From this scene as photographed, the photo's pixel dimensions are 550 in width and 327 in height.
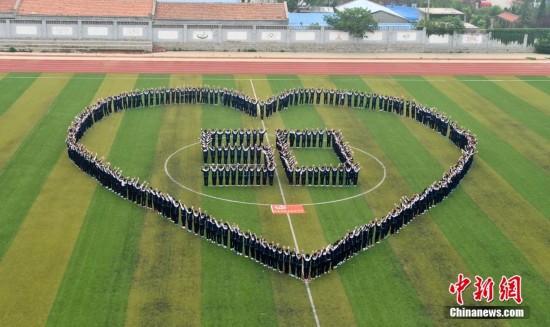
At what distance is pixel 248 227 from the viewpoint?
2545cm

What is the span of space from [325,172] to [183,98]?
1471 cm

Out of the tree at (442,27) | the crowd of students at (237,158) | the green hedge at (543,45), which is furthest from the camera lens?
the green hedge at (543,45)

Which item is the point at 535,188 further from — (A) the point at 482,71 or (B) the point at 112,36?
(B) the point at 112,36

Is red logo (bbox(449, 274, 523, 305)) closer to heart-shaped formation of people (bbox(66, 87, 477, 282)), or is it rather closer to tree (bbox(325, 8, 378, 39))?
heart-shaped formation of people (bbox(66, 87, 477, 282))

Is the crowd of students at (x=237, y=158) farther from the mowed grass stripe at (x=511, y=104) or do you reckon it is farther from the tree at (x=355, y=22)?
the tree at (x=355, y=22)

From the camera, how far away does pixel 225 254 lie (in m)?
23.5

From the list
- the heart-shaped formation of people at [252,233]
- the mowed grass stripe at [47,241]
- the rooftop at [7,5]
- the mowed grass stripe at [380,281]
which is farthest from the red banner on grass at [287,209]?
the rooftop at [7,5]

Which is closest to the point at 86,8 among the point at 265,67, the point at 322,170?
the point at 265,67

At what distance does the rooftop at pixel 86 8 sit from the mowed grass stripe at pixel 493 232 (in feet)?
120

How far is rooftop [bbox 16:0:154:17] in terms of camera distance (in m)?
58.6

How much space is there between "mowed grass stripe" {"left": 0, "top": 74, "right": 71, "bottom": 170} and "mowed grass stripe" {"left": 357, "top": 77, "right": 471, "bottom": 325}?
16.3 m

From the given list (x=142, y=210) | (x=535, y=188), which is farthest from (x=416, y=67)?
(x=142, y=210)

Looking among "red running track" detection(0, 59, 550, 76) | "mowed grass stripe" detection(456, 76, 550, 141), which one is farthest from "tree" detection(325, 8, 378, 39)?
"mowed grass stripe" detection(456, 76, 550, 141)

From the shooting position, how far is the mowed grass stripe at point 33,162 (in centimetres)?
2580
